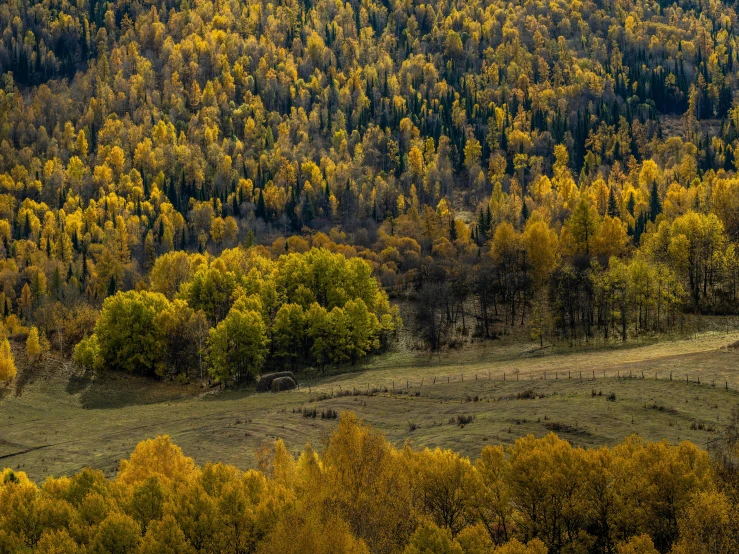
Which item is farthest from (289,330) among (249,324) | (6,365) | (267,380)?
(6,365)

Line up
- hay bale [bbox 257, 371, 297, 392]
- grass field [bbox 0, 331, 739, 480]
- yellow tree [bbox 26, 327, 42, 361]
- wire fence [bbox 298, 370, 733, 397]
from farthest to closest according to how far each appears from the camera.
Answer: yellow tree [bbox 26, 327, 42, 361] → hay bale [bbox 257, 371, 297, 392] → wire fence [bbox 298, 370, 733, 397] → grass field [bbox 0, 331, 739, 480]

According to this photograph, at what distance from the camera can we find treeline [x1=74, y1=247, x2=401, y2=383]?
12962cm

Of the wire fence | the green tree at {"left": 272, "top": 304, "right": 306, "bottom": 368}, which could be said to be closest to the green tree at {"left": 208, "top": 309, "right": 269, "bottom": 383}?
the green tree at {"left": 272, "top": 304, "right": 306, "bottom": 368}

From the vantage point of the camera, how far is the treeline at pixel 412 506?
166 ft

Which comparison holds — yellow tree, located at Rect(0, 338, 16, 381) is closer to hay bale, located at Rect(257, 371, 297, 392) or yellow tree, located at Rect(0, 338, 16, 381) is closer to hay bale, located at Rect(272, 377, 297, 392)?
hay bale, located at Rect(257, 371, 297, 392)

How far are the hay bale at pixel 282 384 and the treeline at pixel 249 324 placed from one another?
12.6 m

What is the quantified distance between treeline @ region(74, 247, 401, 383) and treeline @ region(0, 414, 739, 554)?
220ft

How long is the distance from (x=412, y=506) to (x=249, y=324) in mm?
77331

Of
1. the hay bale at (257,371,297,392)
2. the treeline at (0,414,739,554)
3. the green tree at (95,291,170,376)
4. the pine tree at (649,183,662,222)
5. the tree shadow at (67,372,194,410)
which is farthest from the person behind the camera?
the pine tree at (649,183,662,222)

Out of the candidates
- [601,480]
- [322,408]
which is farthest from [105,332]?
[601,480]

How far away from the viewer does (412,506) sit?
5484 centimetres

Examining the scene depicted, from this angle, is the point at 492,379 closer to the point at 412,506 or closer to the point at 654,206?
the point at 412,506

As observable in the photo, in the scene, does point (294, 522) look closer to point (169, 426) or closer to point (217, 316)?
point (169, 426)

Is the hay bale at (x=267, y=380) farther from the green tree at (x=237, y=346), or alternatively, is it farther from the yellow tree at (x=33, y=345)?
the yellow tree at (x=33, y=345)
